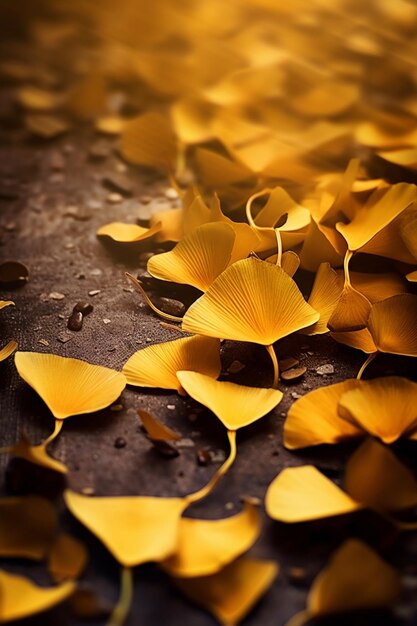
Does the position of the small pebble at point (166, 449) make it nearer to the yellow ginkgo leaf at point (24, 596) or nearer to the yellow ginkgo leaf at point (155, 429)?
the yellow ginkgo leaf at point (155, 429)

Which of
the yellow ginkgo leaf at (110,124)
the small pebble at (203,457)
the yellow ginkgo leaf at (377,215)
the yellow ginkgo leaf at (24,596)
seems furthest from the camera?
the yellow ginkgo leaf at (110,124)

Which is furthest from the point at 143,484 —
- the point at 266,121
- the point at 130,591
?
the point at 266,121

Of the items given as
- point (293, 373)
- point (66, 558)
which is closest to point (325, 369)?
point (293, 373)

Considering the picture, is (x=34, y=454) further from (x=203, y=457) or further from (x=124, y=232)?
(x=124, y=232)

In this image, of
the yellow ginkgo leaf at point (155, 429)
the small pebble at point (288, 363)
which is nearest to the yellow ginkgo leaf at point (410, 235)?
the small pebble at point (288, 363)

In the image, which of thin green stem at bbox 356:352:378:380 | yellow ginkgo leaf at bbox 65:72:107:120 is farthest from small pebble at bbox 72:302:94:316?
yellow ginkgo leaf at bbox 65:72:107:120
